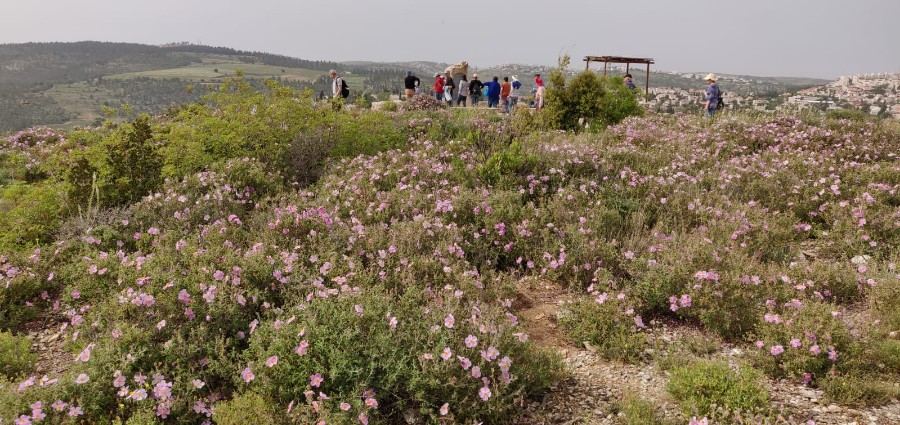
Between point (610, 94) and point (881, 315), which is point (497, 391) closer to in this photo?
point (881, 315)

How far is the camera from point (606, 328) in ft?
13.3

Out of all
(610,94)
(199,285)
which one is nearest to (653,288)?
(199,285)

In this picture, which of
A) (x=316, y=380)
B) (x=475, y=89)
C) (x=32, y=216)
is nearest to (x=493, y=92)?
(x=475, y=89)

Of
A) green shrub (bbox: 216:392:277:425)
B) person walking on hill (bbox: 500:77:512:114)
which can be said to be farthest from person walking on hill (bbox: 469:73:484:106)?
green shrub (bbox: 216:392:277:425)

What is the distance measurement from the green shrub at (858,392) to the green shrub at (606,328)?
3.98 ft

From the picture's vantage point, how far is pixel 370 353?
3.12 meters

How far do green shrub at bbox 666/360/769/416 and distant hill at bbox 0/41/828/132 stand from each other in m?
83.7

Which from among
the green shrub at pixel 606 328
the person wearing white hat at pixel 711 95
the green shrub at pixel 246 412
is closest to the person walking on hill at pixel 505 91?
the person wearing white hat at pixel 711 95

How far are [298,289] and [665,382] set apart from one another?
3.03 meters

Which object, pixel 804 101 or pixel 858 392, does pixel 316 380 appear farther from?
pixel 804 101

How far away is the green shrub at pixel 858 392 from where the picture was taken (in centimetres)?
310

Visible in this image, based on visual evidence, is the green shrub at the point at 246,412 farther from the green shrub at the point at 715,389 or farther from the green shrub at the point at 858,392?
the green shrub at the point at 858,392

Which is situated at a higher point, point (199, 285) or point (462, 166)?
point (462, 166)

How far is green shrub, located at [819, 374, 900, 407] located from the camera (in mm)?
3100
